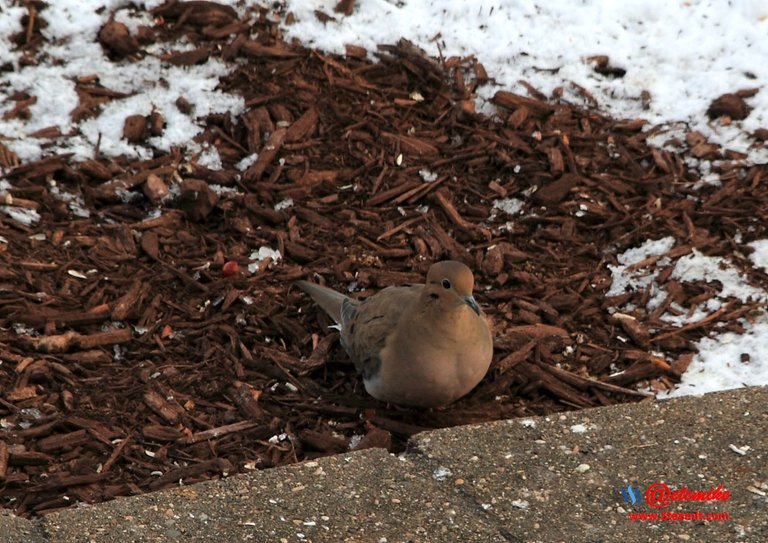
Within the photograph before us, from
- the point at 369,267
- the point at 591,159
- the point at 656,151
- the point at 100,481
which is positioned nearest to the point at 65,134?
the point at 369,267

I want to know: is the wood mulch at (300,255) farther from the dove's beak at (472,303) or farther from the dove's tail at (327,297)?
the dove's beak at (472,303)

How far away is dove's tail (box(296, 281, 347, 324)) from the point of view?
4.67 m

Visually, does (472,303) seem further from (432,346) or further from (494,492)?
(494,492)

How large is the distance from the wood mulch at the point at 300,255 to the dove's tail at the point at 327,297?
3.2 inches

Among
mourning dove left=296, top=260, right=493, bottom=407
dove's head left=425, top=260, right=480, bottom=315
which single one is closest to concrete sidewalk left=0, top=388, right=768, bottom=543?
mourning dove left=296, top=260, right=493, bottom=407

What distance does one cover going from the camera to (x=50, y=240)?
489cm

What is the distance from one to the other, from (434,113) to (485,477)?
278 cm

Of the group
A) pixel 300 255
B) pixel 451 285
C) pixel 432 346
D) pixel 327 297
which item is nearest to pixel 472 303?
pixel 451 285

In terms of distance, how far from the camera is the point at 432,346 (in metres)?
4.21

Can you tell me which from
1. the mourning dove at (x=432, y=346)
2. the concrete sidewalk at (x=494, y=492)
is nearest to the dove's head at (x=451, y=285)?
the mourning dove at (x=432, y=346)

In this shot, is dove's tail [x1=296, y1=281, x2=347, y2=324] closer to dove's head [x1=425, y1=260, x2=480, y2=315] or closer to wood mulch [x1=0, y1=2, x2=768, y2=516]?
wood mulch [x1=0, y1=2, x2=768, y2=516]

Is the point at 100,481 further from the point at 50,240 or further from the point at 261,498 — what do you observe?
the point at 50,240

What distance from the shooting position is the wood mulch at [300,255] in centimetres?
408

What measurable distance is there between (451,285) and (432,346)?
0.25m
